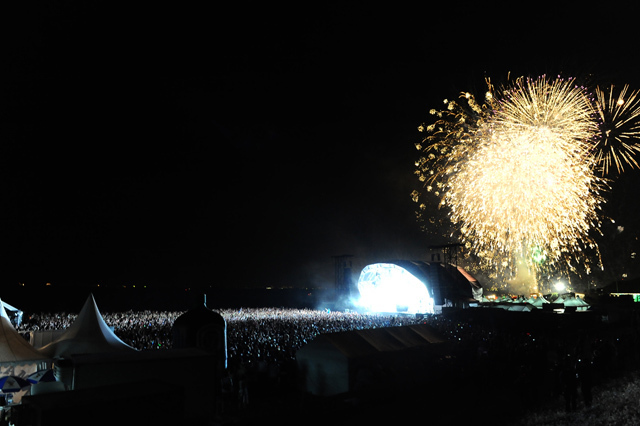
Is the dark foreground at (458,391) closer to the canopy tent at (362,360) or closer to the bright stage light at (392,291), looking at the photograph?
the canopy tent at (362,360)

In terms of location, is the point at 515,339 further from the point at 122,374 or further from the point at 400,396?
the point at 122,374

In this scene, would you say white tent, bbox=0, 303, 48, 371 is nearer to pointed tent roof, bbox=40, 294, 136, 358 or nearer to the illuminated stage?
pointed tent roof, bbox=40, 294, 136, 358

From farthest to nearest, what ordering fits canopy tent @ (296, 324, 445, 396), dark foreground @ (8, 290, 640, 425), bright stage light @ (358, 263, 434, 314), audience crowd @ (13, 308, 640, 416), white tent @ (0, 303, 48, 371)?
bright stage light @ (358, 263, 434, 314) → canopy tent @ (296, 324, 445, 396) → white tent @ (0, 303, 48, 371) → audience crowd @ (13, 308, 640, 416) → dark foreground @ (8, 290, 640, 425)

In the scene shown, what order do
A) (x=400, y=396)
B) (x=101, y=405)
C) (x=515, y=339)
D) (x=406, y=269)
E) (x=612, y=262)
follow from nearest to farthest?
(x=101, y=405)
(x=400, y=396)
(x=515, y=339)
(x=406, y=269)
(x=612, y=262)

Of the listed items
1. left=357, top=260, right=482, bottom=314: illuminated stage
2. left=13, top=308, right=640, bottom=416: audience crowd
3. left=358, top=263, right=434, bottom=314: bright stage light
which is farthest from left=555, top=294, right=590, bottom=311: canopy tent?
left=358, top=263, right=434, bottom=314: bright stage light

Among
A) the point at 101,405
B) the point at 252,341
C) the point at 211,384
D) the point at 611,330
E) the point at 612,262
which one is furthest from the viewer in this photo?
the point at 612,262

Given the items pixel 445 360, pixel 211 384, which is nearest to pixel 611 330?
pixel 445 360

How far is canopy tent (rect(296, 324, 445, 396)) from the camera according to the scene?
1180 centimetres

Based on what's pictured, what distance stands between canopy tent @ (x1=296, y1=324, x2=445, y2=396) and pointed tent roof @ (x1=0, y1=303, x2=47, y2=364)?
7.25 meters

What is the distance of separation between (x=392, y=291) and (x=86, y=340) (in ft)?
126

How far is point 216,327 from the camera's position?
13875mm

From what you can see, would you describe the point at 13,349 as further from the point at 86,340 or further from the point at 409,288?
the point at 409,288

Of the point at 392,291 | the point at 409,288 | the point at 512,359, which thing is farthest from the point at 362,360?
the point at 392,291

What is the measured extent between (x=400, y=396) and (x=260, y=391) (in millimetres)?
3877
